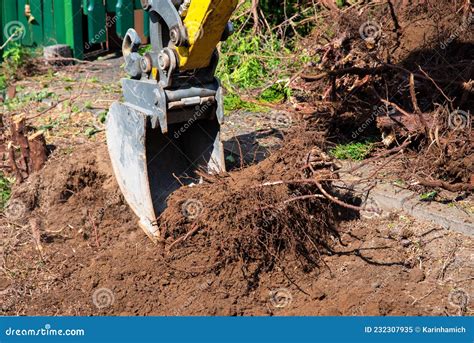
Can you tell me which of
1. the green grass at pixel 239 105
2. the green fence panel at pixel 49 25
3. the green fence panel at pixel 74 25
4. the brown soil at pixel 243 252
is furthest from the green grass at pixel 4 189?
the green fence panel at pixel 49 25

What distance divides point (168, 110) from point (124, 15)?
4849 millimetres

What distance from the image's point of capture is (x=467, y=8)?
21.7 ft

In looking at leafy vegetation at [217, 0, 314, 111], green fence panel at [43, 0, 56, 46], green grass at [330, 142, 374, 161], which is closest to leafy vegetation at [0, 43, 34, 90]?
green fence panel at [43, 0, 56, 46]

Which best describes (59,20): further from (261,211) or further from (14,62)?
(261,211)

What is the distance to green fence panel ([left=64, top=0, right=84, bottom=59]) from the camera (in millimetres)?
8828

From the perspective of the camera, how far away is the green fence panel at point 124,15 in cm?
927

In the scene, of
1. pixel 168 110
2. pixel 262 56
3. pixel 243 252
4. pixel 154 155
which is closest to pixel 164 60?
pixel 168 110

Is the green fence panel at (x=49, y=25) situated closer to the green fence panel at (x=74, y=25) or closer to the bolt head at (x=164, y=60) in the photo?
the green fence panel at (x=74, y=25)

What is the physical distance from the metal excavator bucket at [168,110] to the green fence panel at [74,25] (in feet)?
12.8

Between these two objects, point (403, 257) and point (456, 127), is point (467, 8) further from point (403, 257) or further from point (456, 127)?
point (403, 257)

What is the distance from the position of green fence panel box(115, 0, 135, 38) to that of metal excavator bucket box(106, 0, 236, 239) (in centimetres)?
425

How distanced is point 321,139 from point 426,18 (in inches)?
93.3

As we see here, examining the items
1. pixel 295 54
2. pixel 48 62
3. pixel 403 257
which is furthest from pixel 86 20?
pixel 403 257

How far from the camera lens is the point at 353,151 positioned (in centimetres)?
614
